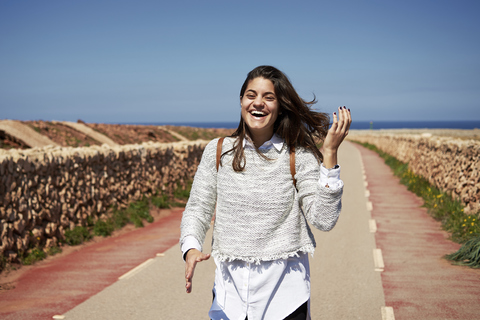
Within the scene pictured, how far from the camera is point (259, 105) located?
2.60m

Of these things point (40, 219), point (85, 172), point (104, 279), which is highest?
point (85, 172)

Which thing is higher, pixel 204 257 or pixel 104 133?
pixel 104 133

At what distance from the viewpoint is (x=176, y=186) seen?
13703 mm

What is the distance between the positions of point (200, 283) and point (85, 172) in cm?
412

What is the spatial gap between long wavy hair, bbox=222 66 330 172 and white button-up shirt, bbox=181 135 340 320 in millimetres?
552

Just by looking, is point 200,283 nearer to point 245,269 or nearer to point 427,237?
point 245,269

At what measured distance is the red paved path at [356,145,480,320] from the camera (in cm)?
525

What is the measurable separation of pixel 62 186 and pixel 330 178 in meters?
7.19

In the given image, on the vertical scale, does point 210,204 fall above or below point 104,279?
above

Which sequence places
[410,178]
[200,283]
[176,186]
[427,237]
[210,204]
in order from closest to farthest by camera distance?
[210,204] → [200,283] → [427,237] → [176,186] → [410,178]

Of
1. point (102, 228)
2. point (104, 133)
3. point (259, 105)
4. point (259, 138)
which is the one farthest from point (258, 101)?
point (104, 133)

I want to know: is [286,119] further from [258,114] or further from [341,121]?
[341,121]

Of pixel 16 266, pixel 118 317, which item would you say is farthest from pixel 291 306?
pixel 16 266

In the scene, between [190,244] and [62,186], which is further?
[62,186]
